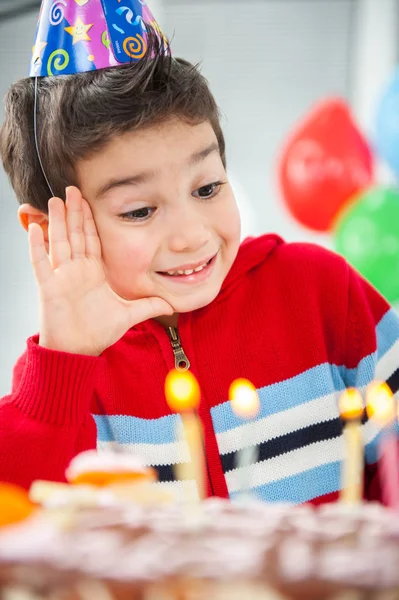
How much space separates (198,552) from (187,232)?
0.65 m

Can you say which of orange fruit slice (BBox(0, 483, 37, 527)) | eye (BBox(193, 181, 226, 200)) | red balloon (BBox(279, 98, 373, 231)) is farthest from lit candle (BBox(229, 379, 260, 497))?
red balloon (BBox(279, 98, 373, 231))

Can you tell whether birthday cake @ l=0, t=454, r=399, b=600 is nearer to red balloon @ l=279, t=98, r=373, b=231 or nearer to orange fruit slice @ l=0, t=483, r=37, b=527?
orange fruit slice @ l=0, t=483, r=37, b=527

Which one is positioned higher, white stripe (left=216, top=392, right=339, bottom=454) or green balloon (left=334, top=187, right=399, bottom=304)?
green balloon (left=334, top=187, right=399, bottom=304)

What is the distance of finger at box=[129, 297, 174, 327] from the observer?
1.16 meters

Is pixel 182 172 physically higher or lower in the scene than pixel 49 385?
higher

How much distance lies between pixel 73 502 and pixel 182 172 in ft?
1.98

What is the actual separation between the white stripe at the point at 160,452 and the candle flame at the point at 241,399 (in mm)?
86

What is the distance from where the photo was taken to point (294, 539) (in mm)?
496

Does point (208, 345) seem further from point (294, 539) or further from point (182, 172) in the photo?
point (294, 539)

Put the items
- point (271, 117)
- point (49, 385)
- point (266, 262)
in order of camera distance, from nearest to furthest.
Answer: point (49, 385) < point (266, 262) < point (271, 117)

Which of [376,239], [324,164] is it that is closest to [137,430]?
[376,239]

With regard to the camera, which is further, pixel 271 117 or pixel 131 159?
pixel 271 117

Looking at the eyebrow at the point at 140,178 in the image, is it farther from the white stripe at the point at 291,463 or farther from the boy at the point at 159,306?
the white stripe at the point at 291,463

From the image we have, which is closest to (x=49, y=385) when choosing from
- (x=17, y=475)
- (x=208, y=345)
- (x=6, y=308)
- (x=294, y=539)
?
(x=17, y=475)
